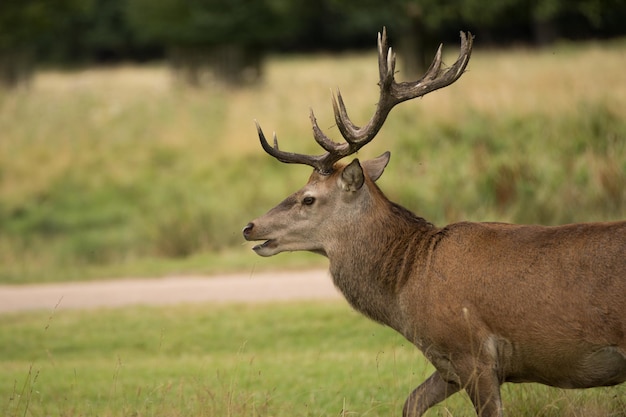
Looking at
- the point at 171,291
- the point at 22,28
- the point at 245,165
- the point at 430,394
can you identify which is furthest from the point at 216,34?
the point at 430,394

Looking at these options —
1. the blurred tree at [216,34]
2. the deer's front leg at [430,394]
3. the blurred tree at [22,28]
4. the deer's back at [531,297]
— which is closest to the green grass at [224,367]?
the deer's front leg at [430,394]

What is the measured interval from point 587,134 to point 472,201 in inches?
107

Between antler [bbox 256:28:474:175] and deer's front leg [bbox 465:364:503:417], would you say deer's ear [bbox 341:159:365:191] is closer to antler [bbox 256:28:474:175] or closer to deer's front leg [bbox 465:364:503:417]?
antler [bbox 256:28:474:175]

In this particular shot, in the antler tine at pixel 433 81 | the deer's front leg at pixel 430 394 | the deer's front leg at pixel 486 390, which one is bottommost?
the deer's front leg at pixel 430 394

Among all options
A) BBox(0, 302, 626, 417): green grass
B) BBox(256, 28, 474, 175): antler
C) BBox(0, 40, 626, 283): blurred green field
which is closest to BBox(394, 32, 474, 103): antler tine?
BBox(256, 28, 474, 175): antler

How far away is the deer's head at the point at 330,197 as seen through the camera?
6961mm

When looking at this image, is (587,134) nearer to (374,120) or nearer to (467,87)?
(467,87)

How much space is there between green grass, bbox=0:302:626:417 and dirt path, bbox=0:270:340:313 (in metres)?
0.63

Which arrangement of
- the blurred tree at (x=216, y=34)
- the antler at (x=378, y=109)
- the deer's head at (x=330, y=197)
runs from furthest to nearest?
the blurred tree at (x=216, y=34) → the antler at (x=378, y=109) → the deer's head at (x=330, y=197)

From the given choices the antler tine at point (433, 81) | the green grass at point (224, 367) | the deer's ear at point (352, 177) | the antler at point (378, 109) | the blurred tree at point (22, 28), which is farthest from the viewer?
the blurred tree at point (22, 28)

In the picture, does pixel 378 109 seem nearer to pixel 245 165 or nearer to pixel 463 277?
pixel 463 277

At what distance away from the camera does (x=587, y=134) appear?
17156 mm

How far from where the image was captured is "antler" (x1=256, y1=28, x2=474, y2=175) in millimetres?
7094

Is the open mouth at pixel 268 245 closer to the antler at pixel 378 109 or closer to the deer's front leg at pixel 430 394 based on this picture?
the antler at pixel 378 109
